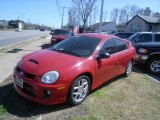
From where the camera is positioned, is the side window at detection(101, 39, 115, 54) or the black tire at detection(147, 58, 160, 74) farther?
the black tire at detection(147, 58, 160, 74)

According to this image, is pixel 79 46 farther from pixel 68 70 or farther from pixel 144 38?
pixel 144 38

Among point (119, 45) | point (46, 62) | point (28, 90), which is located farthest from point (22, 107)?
point (119, 45)

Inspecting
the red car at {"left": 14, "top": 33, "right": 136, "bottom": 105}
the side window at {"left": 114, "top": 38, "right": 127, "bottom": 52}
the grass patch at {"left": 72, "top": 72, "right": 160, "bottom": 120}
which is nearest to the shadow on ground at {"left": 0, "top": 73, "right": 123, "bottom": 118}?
the red car at {"left": 14, "top": 33, "right": 136, "bottom": 105}

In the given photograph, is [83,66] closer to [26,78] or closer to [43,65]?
[43,65]

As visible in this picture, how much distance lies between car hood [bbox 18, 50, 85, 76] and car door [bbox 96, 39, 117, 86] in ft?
2.13

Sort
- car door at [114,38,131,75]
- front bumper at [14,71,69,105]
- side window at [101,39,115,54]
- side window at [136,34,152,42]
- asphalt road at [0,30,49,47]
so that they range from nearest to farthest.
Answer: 1. front bumper at [14,71,69,105]
2. side window at [101,39,115,54]
3. car door at [114,38,131,75]
4. side window at [136,34,152,42]
5. asphalt road at [0,30,49,47]

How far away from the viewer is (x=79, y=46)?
5879 mm

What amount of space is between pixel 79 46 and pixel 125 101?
1.79 meters

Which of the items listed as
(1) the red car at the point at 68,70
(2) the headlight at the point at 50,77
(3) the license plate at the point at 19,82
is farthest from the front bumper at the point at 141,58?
(3) the license plate at the point at 19,82

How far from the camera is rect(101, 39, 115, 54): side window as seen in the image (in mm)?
5985

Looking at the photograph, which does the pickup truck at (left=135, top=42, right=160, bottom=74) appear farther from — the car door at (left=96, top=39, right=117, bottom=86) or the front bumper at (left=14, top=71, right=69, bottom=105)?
the front bumper at (left=14, top=71, right=69, bottom=105)

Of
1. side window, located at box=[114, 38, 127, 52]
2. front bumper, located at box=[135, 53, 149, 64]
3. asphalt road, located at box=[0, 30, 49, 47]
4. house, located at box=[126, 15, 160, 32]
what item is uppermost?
house, located at box=[126, 15, 160, 32]

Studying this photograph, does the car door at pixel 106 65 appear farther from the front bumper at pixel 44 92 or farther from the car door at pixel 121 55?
the front bumper at pixel 44 92

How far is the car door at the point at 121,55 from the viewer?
666 cm
